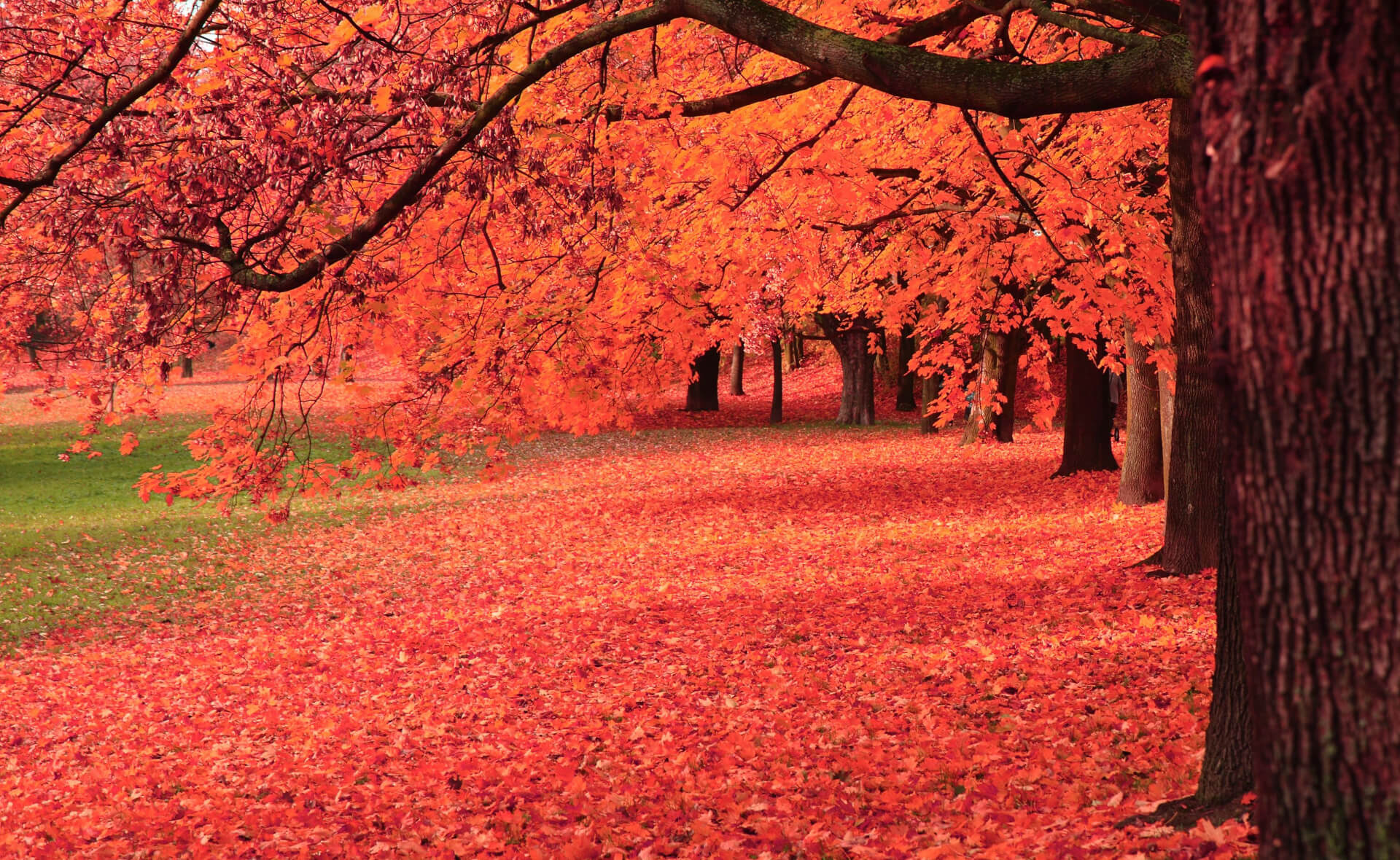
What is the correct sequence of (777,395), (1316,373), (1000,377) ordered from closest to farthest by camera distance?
(1316,373)
(1000,377)
(777,395)

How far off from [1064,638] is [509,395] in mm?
4472

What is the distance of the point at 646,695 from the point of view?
25.2 feet

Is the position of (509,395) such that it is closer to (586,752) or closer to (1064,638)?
(586,752)

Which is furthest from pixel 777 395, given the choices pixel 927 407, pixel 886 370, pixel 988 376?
pixel 988 376

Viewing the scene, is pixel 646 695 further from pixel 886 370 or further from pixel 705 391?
pixel 886 370

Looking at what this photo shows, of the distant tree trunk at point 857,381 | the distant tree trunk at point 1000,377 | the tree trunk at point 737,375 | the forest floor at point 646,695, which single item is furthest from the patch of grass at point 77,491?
the tree trunk at point 737,375

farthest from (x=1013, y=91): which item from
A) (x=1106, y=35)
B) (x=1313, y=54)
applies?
(x=1313, y=54)

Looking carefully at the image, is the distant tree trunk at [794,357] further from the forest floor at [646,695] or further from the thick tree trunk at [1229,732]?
the thick tree trunk at [1229,732]

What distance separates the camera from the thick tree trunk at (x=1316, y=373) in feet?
6.69

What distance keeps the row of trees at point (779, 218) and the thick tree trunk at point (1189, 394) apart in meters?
0.03

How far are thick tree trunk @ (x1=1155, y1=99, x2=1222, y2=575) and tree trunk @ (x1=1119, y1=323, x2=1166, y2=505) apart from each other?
444 centimetres

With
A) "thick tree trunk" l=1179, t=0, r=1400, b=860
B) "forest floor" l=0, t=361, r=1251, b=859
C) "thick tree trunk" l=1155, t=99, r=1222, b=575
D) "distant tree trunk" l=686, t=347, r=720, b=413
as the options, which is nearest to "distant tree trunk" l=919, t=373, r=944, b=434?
"distant tree trunk" l=686, t=347, r=720, b=413

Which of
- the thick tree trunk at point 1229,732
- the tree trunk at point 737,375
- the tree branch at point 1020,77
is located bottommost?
the thick tree trunk at point 1229,732

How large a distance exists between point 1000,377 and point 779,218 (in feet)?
41.4
